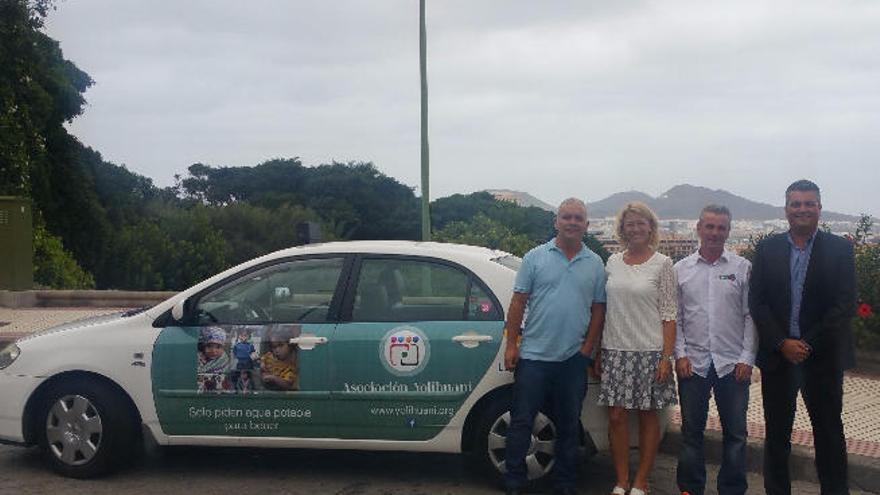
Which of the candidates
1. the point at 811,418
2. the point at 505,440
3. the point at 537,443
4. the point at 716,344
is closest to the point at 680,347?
the point at 716,344

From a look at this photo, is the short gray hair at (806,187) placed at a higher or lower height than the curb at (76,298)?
higher

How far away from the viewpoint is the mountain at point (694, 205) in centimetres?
596

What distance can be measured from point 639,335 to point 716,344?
1.34 ft

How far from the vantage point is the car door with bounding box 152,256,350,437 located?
5871mm

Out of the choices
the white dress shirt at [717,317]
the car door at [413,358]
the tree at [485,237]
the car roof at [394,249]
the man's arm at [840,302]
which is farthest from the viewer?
the tree at [485,237]

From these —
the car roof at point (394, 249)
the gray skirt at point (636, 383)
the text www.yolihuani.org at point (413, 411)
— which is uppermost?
the car roof at point (394, 249)

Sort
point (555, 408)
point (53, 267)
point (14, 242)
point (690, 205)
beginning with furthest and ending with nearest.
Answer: point (53, 267)
point (14, 242)
point (690, 205)
point (555, 408)

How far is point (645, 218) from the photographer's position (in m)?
5.48

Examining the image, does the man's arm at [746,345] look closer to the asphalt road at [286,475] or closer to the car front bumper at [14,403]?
the asphalt road at [286,475]

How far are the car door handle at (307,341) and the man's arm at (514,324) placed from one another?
113 cm

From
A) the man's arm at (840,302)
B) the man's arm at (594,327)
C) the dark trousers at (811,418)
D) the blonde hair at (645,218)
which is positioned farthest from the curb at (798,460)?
the blonde hair at (645,218)

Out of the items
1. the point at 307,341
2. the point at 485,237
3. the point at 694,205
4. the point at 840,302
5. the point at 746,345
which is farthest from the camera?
the point at 485,237

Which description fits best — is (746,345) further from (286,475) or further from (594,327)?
(286,475)

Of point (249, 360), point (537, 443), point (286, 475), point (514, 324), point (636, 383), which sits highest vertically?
point (514, 324)
